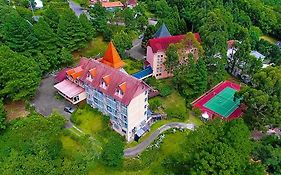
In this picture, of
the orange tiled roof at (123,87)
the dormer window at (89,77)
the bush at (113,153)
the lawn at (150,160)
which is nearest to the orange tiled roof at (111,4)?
the dormer window at (89,77)

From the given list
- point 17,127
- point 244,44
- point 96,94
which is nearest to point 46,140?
point 17,127

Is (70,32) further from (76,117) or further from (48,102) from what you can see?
(76,117)

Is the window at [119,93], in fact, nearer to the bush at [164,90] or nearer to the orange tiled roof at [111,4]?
the bush at [164,90]

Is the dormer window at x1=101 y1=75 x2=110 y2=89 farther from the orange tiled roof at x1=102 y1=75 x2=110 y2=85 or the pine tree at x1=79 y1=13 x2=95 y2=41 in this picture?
the pine tree at x1=79 y1=13 x2=95 y2=41

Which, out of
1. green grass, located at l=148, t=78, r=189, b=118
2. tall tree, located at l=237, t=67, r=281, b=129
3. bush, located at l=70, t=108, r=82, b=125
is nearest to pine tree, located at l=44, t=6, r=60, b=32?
bush, located at l=70, t=108, r=82, b=125

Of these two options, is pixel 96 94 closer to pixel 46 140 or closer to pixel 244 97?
pixel 46 140

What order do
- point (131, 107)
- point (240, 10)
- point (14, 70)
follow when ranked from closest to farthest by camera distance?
point (131, 107) < point (14, 70) < point (240, 10)
